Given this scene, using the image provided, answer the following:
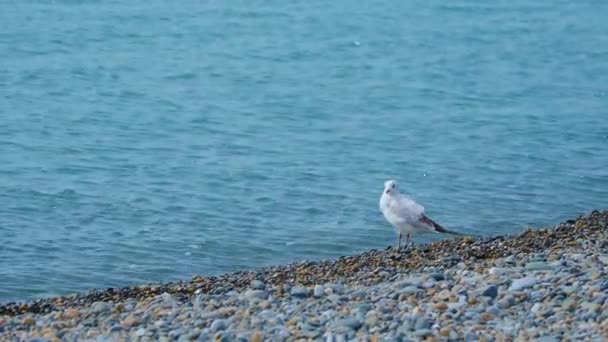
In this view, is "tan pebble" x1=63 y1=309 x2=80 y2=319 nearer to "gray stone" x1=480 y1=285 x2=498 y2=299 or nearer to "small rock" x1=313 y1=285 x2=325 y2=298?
"small rock" x1=313 y1=285 x2=325 y2=298

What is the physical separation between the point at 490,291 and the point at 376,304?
0.71 m

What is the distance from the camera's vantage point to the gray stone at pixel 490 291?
8.80 m

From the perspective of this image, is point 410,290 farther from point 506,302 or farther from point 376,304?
point 506,302

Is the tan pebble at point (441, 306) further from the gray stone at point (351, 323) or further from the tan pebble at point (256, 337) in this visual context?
the tan pebble at point (256, 337)

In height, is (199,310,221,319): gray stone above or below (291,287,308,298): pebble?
below

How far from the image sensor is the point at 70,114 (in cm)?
1988

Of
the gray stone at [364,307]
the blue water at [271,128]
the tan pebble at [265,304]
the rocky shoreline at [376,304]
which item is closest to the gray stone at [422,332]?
the rocky shoreline at [376,304]

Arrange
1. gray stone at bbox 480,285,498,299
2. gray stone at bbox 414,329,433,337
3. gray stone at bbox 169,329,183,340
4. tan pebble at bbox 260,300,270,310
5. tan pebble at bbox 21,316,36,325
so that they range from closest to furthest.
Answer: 1. gray stone at bbox 414,329,433,337
2. gray stone at bbox 169,329,183,340
3. gray stone at bbox 480,285,498,299
4. tan pebble at bbox 260,300,270,310
5. tan pebble at bbox 21,316,36,325

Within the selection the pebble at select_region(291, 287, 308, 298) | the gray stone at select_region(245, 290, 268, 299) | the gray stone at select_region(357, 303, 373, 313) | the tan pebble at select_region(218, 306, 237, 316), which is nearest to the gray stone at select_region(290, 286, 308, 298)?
the pebble at select_region(291, 287, 308, 298)

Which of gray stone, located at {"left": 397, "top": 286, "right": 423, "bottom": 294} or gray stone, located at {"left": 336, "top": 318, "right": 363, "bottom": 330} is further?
gray stone, located at {"left": 397, "top": 286, "right": 423, "bottom": 294}

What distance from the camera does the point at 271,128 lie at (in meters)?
19.2

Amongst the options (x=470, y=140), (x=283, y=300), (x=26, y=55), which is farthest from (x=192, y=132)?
(x=283, y=300)

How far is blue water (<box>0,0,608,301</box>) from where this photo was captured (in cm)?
1384

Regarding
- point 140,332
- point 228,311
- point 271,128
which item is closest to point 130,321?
point 140,332
